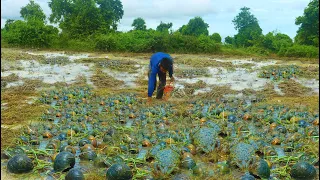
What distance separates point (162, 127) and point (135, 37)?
2012 cm

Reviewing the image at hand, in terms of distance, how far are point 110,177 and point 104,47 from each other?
20689mm

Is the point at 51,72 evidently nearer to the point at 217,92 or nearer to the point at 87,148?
the point at 217,92

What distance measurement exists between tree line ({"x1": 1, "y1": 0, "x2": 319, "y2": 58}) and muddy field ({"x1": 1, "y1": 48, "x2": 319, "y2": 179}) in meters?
11.4

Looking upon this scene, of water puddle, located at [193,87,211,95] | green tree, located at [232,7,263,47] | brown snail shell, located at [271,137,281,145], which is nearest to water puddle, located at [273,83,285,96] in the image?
water puddle, located at [193,87,211,95]

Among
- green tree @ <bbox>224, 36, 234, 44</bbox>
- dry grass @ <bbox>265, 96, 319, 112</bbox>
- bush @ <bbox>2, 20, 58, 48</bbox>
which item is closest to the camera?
dry grass @ <bbox>265, 96, 319, 112</bbox>

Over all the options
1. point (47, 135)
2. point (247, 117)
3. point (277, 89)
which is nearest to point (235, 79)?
point (277, 89)

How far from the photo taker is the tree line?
24031 millimetres

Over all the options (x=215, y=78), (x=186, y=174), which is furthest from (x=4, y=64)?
(x=186, y=174)

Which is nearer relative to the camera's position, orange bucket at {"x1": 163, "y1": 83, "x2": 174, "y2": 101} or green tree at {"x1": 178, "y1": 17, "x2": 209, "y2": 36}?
orange bucket at {"x1": 163, "y1": 83, "x2": 174, "y2": 101}

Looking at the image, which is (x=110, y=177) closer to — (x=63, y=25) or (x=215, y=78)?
(x=215, y=78)

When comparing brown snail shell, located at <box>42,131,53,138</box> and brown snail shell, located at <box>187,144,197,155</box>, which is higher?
brown snail shell, located at <box>187,144,197,155</box>

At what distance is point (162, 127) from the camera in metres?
6.52

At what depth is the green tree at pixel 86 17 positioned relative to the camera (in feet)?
89.8

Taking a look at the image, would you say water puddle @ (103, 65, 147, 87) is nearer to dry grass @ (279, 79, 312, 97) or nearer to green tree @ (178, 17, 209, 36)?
dry grass @ (279, 79, 312, 97)
